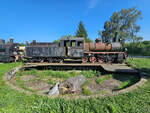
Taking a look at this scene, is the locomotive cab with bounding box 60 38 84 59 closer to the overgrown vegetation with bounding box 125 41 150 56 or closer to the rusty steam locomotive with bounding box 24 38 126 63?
the rusty steam locomotive with bounding box 24 38 126 63

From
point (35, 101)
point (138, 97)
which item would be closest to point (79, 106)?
point (35, 101)

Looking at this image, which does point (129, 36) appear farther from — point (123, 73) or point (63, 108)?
point (63, 108)

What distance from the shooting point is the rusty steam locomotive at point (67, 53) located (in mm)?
9484

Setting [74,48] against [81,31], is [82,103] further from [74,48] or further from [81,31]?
[81,31]

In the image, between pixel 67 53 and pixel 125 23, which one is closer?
pixel 67 53

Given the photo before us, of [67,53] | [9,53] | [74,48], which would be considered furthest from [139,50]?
[9,53]

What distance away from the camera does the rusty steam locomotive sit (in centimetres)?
948

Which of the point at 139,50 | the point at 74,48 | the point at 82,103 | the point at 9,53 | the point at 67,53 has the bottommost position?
the point at 82,103

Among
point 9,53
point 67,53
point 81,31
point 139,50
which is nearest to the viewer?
point 67,53

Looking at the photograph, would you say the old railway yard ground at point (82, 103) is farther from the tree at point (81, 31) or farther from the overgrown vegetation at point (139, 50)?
the tree at point (81, 31)

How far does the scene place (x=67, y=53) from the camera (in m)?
9.63

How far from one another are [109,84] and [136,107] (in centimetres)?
251

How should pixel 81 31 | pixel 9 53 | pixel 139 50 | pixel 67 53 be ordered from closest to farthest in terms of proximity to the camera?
pixel 67 53 → pixel 9 53 → pixel 139 50 → pixel 81 31

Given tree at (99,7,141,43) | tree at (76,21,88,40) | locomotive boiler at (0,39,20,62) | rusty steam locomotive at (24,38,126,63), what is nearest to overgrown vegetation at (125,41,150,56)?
tree at (99,7,141,43)
